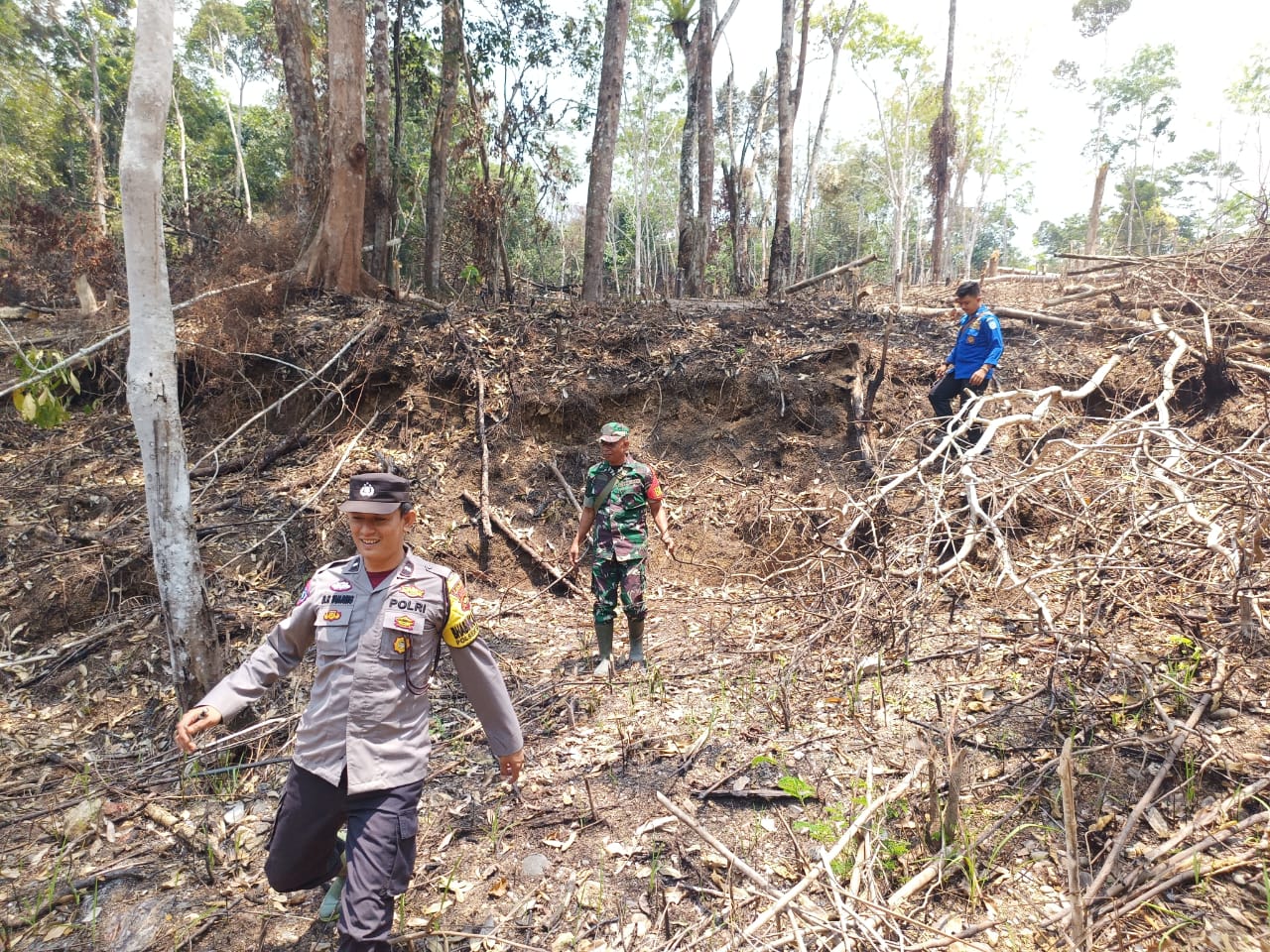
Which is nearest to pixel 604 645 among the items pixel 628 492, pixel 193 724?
pixel 628 492

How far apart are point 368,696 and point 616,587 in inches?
104

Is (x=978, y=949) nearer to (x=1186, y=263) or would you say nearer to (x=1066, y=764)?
(x=1066, y=764)

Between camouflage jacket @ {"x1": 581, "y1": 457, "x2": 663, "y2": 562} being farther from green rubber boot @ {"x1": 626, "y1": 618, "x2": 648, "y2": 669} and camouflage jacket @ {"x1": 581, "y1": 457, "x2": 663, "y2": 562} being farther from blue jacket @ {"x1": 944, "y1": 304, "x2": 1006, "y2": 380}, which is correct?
blue jacket @ {"x1": 944, "y1": 304, "x2": 1006, "y2": 380}

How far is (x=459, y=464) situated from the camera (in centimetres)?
734

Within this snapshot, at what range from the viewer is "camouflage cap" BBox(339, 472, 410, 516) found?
87.1 inches

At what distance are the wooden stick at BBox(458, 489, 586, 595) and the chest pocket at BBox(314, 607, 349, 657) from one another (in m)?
3.92

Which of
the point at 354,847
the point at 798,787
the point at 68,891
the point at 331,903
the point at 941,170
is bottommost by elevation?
the point at 68,891

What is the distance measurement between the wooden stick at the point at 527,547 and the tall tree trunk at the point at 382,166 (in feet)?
17.4

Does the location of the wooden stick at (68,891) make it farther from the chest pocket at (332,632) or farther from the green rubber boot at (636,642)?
the green rubber boot at (636,642)

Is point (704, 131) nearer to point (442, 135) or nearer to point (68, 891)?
point (442, 135)

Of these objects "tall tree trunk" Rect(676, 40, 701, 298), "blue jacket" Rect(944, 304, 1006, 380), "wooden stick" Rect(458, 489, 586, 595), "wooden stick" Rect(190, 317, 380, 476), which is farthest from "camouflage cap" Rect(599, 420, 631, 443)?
"tall tree trunk" Rect(676, 40, 701, 298)

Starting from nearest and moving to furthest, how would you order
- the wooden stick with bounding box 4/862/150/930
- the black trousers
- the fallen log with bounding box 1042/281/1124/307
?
the wooden stick with bounding box 4/862/150/930
the black trousers
the fallen log with bounding box 1042/281/1124/307

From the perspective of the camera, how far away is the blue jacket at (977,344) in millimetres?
5816

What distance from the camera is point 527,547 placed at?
6672 millimetres
